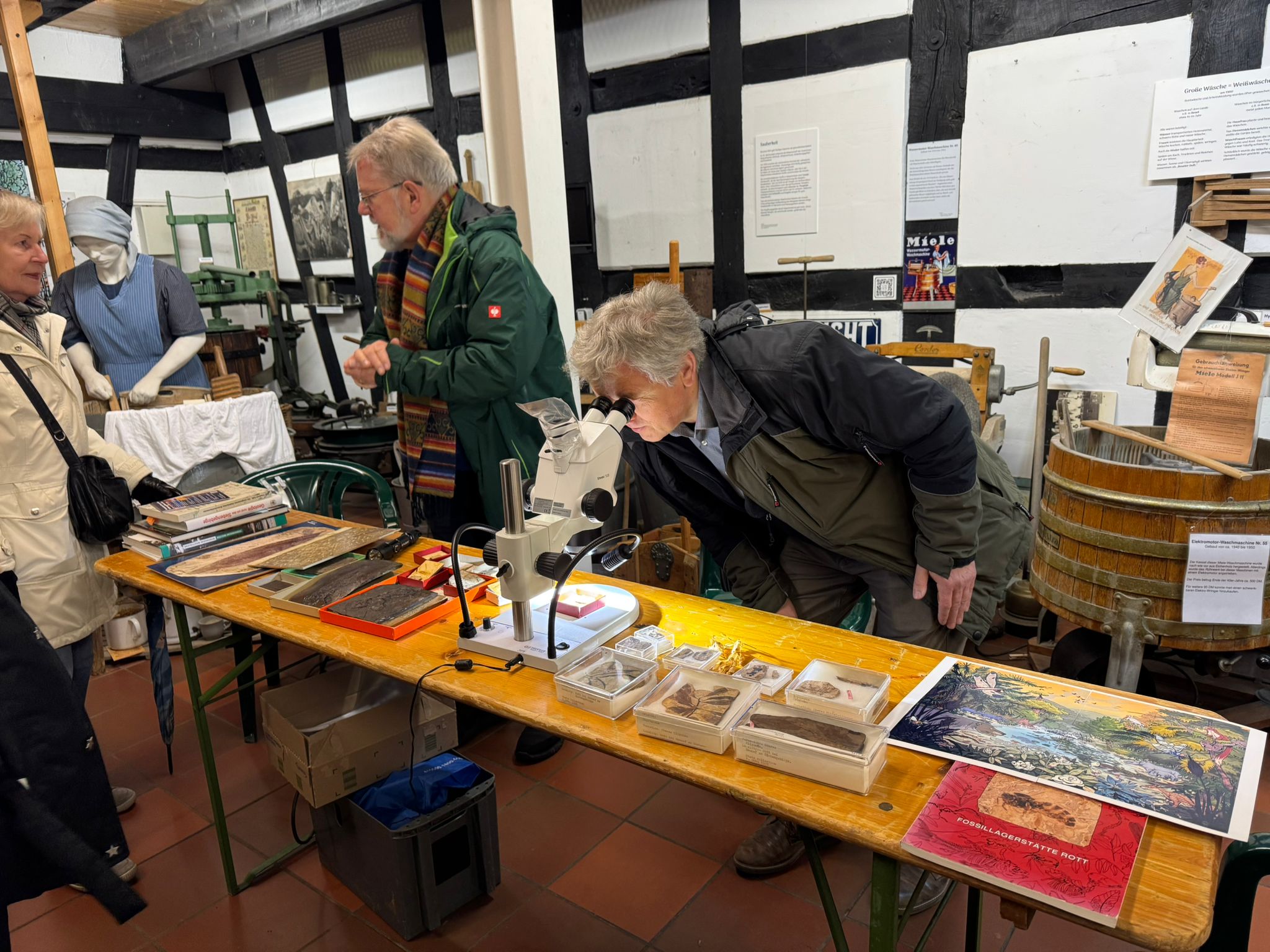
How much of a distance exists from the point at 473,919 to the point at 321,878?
522mm

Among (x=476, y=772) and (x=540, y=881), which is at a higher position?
(x=476, y=772)

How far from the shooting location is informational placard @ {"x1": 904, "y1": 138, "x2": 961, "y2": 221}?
420 cm

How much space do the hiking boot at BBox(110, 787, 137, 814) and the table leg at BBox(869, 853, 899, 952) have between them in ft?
8.57

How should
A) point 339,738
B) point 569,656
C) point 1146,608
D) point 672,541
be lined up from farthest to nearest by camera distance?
point 672,541 → point 1146,608 → point 339,738 → point 569,656

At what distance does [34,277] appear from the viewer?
233 cm

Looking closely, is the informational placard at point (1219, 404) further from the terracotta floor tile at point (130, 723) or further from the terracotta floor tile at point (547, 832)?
the terracotta floor tile at point (130, 723)

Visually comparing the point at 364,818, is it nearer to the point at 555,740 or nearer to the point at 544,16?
the point at 555,740

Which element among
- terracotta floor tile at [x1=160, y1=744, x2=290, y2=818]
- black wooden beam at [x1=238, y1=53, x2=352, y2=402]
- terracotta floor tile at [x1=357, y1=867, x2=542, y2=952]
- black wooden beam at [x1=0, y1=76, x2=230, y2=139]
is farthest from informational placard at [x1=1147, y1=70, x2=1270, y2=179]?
black wooden beam at [x1=0, y1=76, x2=230, y2=139]

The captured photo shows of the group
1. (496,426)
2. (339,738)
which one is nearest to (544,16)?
(496,426)

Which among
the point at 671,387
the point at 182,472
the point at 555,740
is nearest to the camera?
the point at 671,387

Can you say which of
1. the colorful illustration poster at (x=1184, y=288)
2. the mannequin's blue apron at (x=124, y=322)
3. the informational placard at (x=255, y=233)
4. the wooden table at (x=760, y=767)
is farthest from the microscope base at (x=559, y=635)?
the informational placard at (x=255, y=233)

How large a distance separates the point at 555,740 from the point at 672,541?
1256 mm

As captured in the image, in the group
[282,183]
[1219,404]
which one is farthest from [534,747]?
[282,183]

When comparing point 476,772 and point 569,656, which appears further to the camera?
point 476,772
